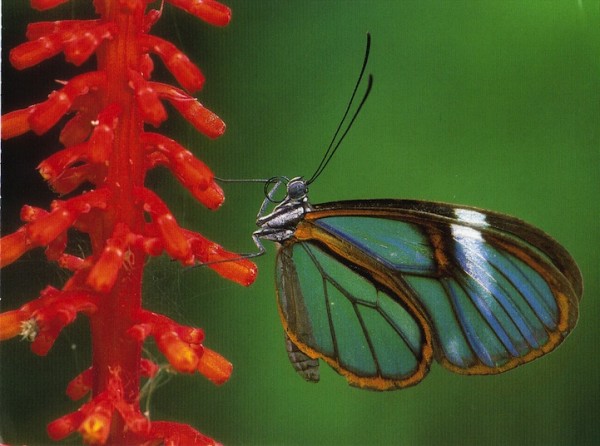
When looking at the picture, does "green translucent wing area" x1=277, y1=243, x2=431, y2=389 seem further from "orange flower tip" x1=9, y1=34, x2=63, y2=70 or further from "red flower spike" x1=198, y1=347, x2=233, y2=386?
"orange flower tip" x1=9, y1=34, x2=63, y2=70

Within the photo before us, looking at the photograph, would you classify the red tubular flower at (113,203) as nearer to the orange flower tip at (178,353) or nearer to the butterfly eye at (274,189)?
the orange flower tip at (178,353)

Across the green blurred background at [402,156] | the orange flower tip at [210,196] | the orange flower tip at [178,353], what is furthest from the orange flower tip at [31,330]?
the green blurred background at [402,156]

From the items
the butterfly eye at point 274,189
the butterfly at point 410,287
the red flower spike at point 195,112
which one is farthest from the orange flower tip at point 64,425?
the butterfly eye at point 274,189

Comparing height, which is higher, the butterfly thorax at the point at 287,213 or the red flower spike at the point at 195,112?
the butterfly thorax at the point at 287,213

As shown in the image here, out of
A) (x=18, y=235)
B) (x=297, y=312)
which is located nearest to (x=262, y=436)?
(x=297, y=312)

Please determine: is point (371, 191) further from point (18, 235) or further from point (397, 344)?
point (18, 235)

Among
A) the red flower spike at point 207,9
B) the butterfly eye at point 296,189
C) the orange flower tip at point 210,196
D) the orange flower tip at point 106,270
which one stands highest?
the butterfly eye at point 296,189

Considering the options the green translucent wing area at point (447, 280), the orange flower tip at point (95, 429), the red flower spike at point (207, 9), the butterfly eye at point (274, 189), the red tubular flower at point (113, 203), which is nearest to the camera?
the orange flower tip at point (95, 429)

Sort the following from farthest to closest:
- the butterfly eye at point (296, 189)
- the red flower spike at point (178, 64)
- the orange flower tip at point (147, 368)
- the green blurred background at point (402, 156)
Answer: the green blurred background at point (402, 156) < the butterfly eye at point (296, 189) < the orange flower tip at point (147, 368) < the red flower spike at point (178, 64)

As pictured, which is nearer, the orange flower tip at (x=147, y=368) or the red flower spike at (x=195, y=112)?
the red flower spike at (x=195, y=112)
